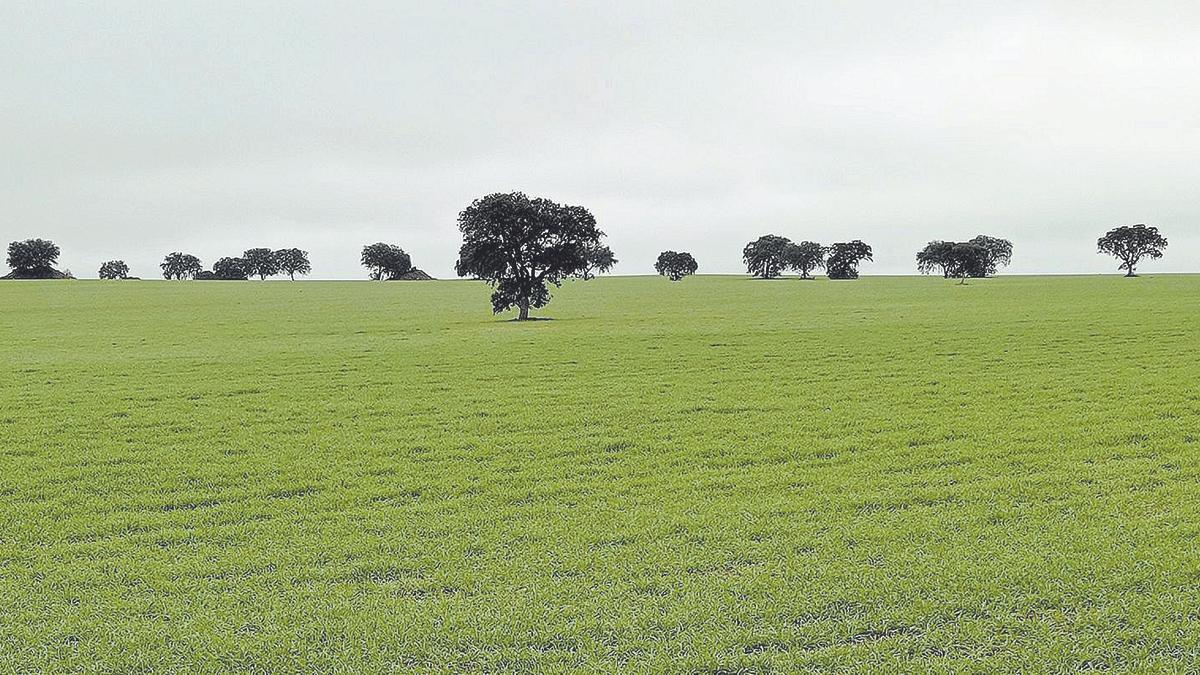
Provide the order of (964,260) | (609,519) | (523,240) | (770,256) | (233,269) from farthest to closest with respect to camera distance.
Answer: (233,269), (770,256), (964,260), (523,240), (609,519)

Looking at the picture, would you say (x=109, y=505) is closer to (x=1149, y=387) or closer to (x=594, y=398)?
(x=594, y=398)

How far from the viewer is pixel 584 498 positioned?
37.2ft

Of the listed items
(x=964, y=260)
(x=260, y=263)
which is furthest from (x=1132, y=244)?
(x=260, y=263)

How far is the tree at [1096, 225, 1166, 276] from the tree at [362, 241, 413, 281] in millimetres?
141648

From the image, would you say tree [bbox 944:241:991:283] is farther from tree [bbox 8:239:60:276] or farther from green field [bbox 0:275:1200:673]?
tree [bbox 8:239:60:276]

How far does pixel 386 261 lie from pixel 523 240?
13824 cm

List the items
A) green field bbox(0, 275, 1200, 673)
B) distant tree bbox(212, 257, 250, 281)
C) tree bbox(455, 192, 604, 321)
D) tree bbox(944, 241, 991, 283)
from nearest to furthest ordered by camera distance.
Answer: green field bbox(0, 275, 1200, 673) < tree bbox(455, 192, 604, 321) < tree bbox(944, 241, 991, 283) < distant tree bbox(212, 257, 250, 281)

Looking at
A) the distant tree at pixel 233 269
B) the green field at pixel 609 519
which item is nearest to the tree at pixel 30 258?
the distant tree at pixel 233 269

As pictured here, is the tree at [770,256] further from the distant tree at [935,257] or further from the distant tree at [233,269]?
the distant tree at [233,269]

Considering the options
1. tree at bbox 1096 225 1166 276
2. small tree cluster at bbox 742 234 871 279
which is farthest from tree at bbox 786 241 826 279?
tree at bbox 1096 225 1166 276

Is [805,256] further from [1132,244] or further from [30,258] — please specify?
[30,258]

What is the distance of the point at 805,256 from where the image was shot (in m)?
158

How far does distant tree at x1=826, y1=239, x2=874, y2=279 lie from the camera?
161625 millimetres

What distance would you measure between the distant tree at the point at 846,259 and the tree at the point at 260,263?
411 ft
